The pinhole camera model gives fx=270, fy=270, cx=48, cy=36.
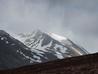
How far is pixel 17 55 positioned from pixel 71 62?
628 ft

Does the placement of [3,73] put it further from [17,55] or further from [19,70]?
[17,55]

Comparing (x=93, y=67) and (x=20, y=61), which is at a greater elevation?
(x=20, y=61)

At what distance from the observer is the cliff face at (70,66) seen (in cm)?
835

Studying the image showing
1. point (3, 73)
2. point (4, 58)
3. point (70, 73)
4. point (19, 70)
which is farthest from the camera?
point (4, 58)

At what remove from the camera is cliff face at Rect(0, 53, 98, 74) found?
8352 millimetres

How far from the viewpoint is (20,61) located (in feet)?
617

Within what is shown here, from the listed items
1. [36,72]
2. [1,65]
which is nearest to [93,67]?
[36,72]

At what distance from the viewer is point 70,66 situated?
903 centimetres

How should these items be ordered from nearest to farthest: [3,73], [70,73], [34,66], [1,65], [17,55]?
[70,73]
[34,66]
[3,73]
[1,65]
[17,55]

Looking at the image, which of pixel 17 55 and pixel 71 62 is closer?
pixel 71 62

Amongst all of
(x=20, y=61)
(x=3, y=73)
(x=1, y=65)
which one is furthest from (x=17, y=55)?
(x=3, y=73)

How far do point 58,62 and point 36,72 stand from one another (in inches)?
50.6

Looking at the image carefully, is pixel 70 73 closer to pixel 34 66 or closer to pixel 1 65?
pixel 34 66

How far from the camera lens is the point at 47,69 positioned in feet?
32.3
